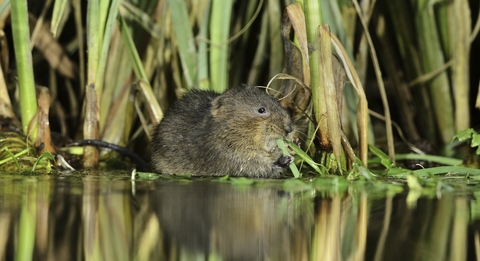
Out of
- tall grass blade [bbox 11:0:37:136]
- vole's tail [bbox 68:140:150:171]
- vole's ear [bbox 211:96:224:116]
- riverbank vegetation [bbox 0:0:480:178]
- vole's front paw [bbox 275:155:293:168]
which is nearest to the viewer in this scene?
vole's front paw [bbox 275:155:293:168]

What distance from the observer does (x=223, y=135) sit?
4801 mm

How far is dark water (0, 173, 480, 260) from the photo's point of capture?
2.41 m

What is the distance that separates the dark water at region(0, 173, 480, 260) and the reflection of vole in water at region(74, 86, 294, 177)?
0.67 meters

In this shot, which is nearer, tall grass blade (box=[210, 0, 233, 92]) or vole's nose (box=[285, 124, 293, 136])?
vole's nose (box=[285, 124, 293, 136])

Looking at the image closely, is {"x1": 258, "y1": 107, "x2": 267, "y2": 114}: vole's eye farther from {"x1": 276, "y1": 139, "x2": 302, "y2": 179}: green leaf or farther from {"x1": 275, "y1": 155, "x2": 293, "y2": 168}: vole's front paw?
{"x1": 275, "y1": 155, "x2": 293, "y2": 168}: vole's front paw

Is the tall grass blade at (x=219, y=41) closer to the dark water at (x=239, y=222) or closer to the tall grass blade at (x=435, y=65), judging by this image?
the tall grass blade at (x=435, y=65)

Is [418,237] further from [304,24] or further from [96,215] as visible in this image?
[304,24]

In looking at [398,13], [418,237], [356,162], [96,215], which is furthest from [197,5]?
[418,237]

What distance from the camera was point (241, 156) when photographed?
4.73m

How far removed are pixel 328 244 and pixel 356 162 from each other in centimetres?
193

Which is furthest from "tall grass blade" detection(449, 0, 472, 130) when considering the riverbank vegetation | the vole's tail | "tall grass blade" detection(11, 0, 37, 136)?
"tall grass blade" detection(11, 0, 37, 136)

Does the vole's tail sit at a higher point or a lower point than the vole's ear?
lower

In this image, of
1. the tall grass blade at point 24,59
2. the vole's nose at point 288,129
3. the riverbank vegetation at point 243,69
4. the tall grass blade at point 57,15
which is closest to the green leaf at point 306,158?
the riverbank vegetation at point 243,69

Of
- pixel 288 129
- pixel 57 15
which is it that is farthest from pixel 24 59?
pixel 288 129
